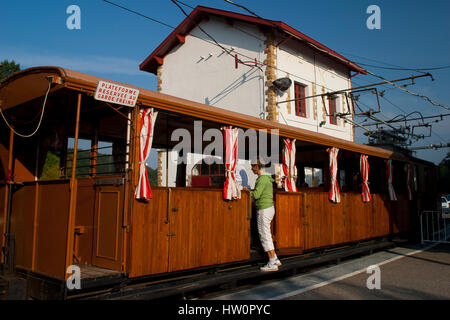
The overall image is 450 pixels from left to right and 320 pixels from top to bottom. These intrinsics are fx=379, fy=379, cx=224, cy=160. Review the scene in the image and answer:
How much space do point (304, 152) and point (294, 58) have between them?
9.57 m

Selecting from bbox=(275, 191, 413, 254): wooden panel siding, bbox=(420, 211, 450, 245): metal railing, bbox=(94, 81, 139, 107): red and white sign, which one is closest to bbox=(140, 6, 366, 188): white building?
bbox=(420, 211, 450, 245): metal railing

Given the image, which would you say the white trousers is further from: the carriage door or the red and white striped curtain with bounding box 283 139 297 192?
the carriage door

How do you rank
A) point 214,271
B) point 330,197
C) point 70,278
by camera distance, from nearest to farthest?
point 70,278
point 214,271
point 330,197

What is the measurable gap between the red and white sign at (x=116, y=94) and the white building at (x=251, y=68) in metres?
12.1

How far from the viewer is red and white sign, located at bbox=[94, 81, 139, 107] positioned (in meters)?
4.55

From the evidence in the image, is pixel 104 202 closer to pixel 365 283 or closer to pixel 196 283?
pixel 196 283

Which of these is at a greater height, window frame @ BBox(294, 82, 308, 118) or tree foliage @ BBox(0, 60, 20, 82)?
tree foliage @ BBox(0, 60, 20, 82)

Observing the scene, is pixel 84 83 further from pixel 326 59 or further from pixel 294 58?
pixel 326 59

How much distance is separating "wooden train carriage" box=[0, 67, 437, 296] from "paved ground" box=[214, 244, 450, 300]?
66cm

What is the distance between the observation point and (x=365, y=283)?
6676 millimetres

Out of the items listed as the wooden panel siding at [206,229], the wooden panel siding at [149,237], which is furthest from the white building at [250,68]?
the wooden panel siding at [149,237]

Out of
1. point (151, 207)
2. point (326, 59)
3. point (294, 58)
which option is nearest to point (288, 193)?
point (151, 207)

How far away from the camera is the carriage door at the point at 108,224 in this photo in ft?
16.2
